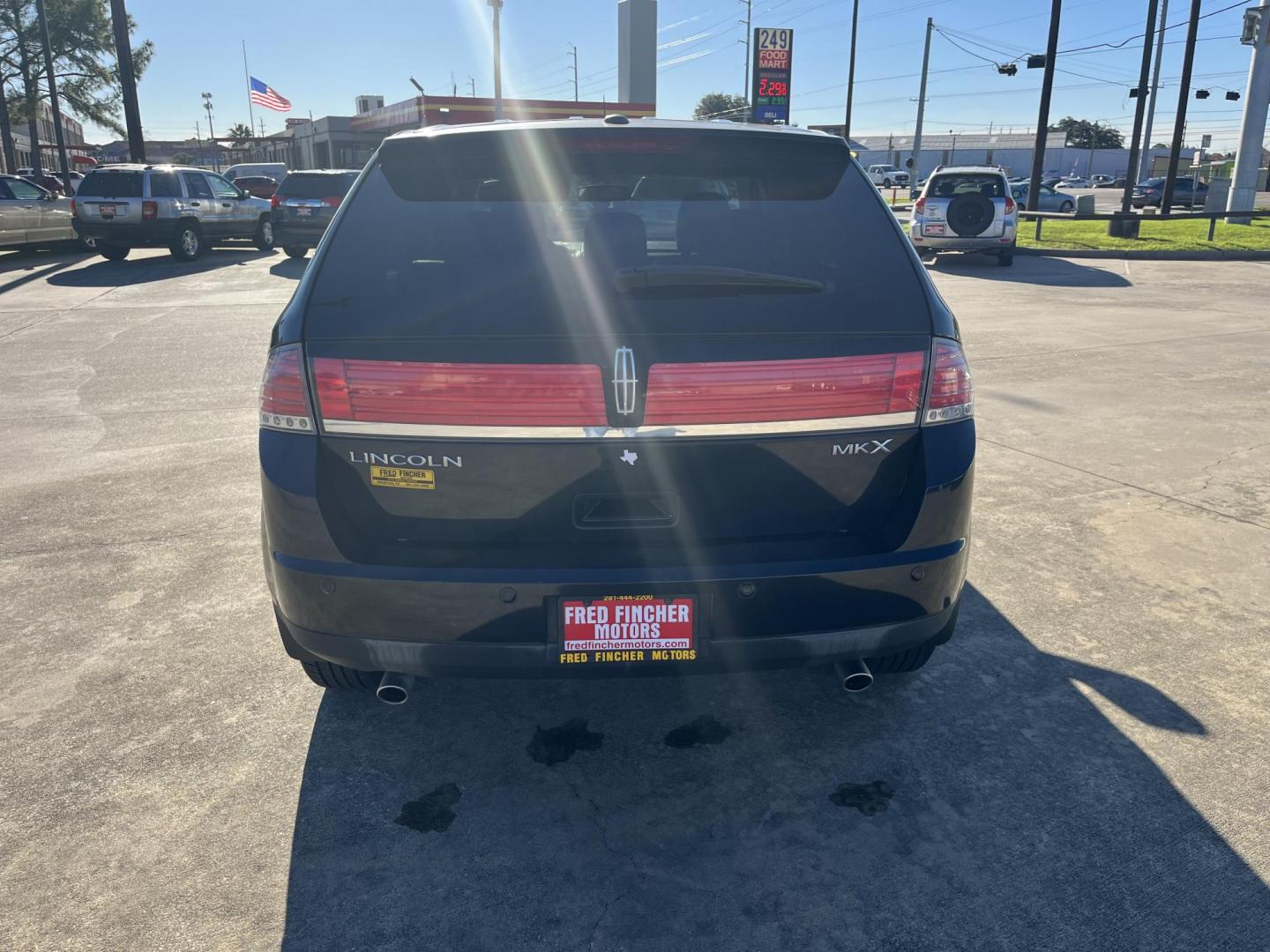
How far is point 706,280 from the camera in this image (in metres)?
2.49

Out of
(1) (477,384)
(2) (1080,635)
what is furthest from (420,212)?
(2) (1080,635)

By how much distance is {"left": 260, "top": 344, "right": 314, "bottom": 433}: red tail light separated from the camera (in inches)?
96.7

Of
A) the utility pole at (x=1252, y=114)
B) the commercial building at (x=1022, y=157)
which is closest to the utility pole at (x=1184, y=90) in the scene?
the utility pole at (x=1252, y=114)

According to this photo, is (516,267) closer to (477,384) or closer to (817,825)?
(477,384)

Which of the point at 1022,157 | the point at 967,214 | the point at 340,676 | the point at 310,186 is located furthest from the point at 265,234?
the point at 1022,157

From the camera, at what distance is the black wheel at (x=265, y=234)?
21797 mm

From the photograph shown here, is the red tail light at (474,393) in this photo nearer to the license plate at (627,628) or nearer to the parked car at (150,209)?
the license plate at (627,628)

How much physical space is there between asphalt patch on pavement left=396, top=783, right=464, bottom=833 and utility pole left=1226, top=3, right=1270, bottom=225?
3224 centimetres

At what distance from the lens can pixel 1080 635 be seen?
3.70 metres

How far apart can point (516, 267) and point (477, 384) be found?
1.31 ft

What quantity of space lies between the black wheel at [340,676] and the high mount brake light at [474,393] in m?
0.91

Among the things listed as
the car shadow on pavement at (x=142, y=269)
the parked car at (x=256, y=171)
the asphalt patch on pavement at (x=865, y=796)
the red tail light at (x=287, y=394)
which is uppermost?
the parked car at (x=256, y=171)

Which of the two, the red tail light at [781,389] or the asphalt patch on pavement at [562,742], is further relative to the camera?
the asphalt patch on pavement at [562,742]

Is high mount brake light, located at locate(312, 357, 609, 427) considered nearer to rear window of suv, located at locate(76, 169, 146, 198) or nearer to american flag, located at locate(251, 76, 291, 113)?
rear window of suv, located at locate(76, 169, 146, 198)
